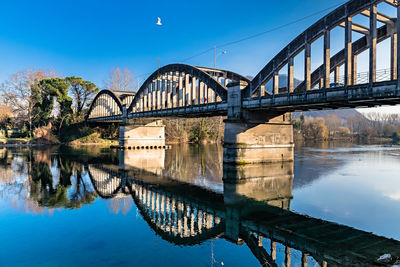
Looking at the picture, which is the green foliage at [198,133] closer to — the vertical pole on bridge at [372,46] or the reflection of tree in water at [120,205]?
the vertical pole on bridge at [372,46]

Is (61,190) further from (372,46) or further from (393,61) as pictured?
(393,61)

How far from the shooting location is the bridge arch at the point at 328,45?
826 inches

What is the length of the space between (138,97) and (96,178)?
33.2 m

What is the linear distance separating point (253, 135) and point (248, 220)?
58.7 feet

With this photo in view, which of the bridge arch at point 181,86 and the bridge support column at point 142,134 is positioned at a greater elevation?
the bridge arch at point 181,86

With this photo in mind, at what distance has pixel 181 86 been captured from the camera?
148 feet

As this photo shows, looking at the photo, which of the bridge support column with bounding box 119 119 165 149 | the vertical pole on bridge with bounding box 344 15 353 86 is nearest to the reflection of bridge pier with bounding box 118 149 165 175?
the bridge support column with bounding box 119 119 165 149

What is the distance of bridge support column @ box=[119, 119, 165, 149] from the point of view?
58.1 meters

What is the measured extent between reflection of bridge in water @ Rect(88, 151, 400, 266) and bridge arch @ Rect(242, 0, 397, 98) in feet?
32.1

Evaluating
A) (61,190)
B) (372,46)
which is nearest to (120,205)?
(61,190)

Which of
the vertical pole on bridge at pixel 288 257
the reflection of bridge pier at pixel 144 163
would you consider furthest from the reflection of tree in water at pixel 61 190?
the vertical pole on bridge at pixel 288 257

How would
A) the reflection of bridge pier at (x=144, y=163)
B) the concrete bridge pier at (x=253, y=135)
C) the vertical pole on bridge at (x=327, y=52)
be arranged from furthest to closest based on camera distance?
the reflection of bridge pier at (x=144, y=163) → the concrete bridge pier at (x=253, y=135) → the vertical pole on bridge at (x=327, y=52)

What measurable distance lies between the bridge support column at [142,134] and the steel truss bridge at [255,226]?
1476 inches

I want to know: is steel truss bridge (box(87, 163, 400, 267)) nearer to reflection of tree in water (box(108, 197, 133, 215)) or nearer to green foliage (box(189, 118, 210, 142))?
reflection of tree in water (box(108, 197, 133, 215))
